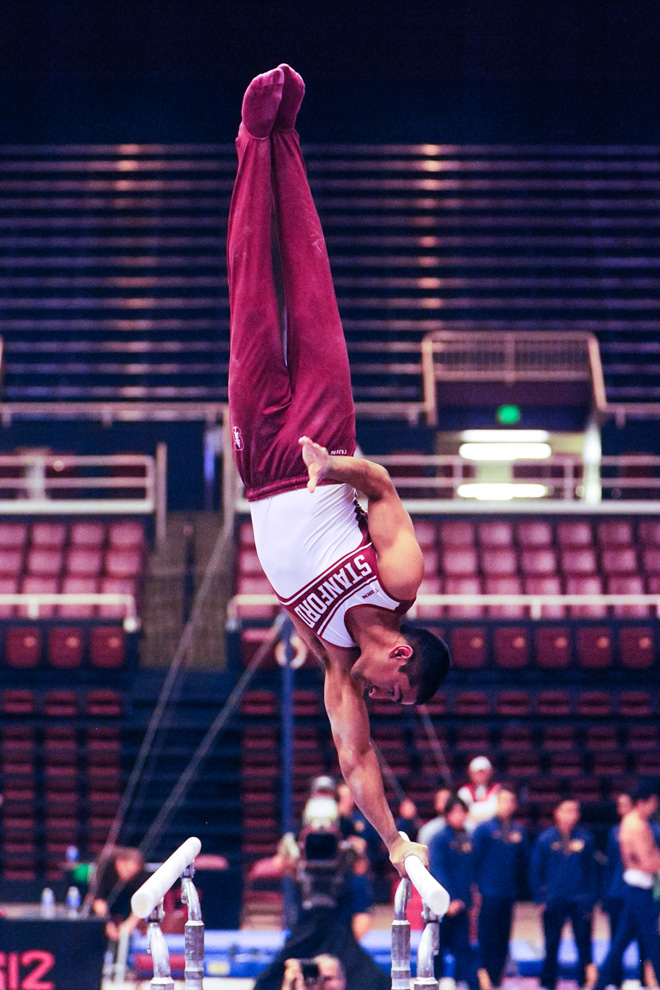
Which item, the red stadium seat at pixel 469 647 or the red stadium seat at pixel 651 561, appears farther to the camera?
the red stadium seat at pixel 651 561

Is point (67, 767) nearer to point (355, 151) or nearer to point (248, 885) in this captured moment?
point (248, 885)

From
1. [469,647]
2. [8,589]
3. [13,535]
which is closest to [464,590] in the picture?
[469,647]

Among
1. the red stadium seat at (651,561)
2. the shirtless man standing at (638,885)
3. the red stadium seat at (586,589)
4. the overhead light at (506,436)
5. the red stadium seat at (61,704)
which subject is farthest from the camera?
the overhead light at (506,436)

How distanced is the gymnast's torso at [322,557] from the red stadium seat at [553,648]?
7.12 m

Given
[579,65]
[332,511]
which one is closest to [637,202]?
[579,65]

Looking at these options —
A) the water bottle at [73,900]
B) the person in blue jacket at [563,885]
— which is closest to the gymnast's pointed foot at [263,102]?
the person in blue jacket at [563,885]

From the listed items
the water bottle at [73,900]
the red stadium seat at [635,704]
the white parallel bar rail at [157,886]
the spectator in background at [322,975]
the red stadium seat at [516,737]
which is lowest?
the water bottle at [73,900]

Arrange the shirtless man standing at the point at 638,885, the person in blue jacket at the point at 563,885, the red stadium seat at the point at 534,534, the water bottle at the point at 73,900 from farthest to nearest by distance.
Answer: the red stadium seat at the point at 534,534 < the person in blue jacket at the point at 563,885 < the water bottle at the point at 73,900 < the shirtless man standing at the point at 638,885

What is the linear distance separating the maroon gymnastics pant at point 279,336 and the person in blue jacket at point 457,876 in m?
4.21

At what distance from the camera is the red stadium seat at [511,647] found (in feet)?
33.4

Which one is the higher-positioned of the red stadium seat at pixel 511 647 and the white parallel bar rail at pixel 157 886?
the white parallel bar rail at pixel 157 886

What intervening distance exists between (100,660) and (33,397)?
4043 mm

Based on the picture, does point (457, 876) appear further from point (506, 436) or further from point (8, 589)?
point (506, 436)

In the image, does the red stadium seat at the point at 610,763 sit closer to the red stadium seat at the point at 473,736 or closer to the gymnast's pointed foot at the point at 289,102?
the red stadium seat at the point at 473,736
